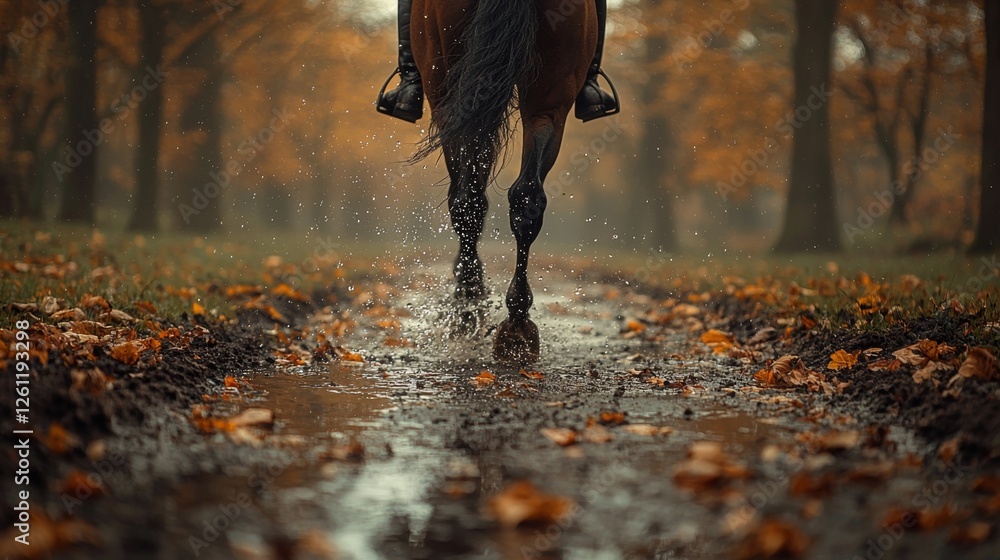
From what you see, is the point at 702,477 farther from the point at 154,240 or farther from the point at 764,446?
the point at 154,240

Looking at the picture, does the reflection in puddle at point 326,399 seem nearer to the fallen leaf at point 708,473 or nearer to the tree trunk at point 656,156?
the fallen leaf at point 708,473

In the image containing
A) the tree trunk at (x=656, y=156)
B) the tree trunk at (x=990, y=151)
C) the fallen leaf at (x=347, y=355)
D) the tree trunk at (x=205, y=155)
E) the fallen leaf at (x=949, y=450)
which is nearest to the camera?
the fallen leaf at (x=949, y=450)

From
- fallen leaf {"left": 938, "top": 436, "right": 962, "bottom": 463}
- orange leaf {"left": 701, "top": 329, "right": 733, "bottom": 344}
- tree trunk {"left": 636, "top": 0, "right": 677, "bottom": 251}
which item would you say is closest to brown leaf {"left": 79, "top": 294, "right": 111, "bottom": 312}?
orange leaf {"left": 701, "top": 329, "right": 733, "bottom": 344}

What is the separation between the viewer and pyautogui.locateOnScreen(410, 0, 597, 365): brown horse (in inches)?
212

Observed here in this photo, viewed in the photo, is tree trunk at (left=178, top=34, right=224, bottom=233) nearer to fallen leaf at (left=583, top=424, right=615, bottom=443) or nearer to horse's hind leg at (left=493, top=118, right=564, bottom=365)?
horse's hind leg at (left=493, top=118, right=564, bottom=365)

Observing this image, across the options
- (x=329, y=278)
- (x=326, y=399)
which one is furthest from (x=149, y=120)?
(x=326, y=399)

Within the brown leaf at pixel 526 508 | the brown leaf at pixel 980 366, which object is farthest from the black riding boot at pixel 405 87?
the brown leaf at pixel 526 508

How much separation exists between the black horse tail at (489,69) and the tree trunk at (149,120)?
52.1ft

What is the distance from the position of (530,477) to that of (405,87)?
4487 mm

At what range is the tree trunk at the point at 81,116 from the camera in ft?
57.1

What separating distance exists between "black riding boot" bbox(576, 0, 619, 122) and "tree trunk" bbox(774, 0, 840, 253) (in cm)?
1160

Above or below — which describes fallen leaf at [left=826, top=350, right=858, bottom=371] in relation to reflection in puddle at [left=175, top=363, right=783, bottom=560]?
above

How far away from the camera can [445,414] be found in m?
3.66

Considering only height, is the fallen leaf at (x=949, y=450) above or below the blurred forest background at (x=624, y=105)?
below
